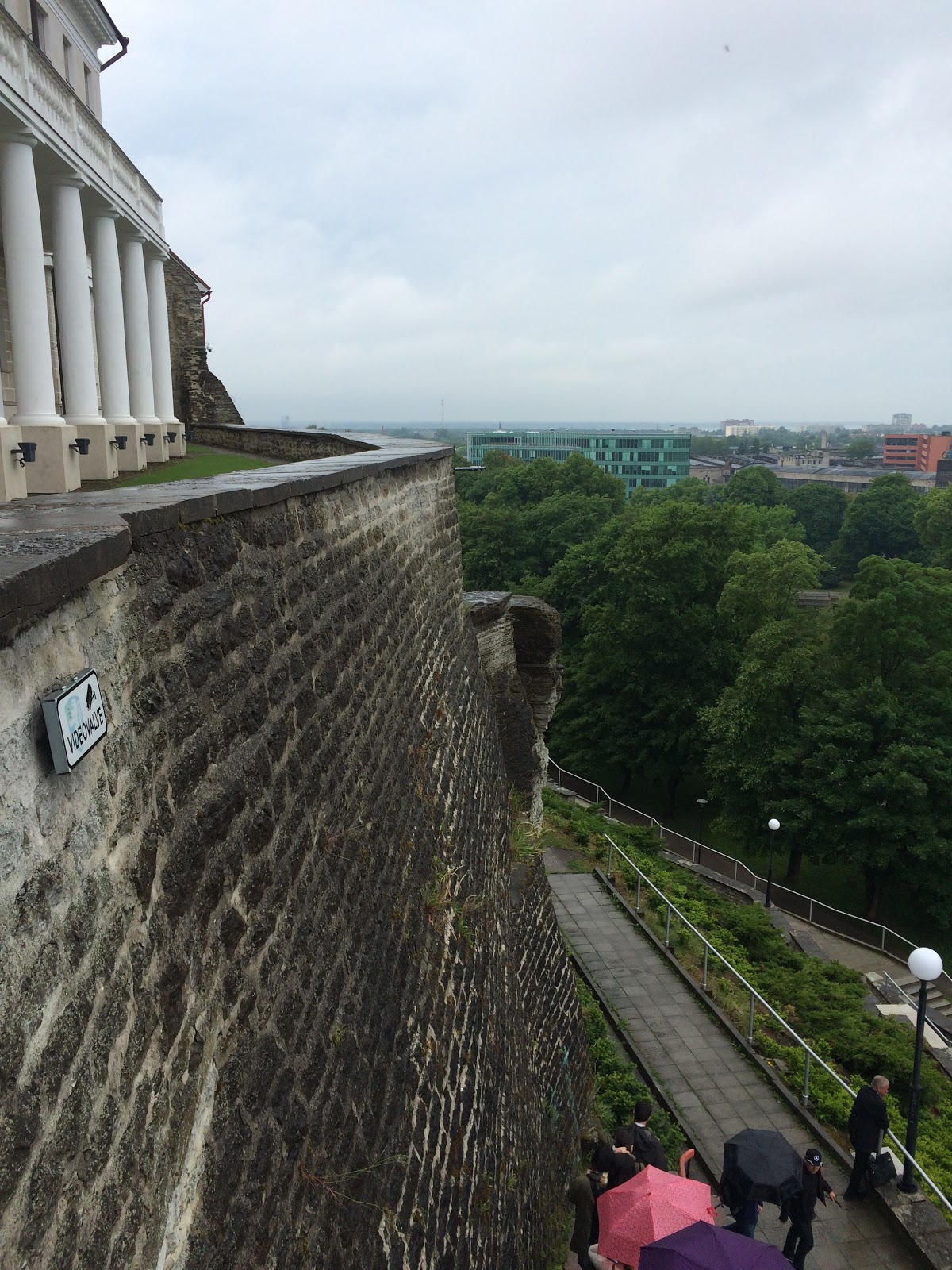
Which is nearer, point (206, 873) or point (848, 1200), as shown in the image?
point (206, 873)

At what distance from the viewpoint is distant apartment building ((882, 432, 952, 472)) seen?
16562cm

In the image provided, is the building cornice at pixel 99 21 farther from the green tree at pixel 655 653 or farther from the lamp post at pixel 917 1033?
the lamp post at pixel 917 1033

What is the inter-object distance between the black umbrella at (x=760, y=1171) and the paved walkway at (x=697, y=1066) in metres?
1.31

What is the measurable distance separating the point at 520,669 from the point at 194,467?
6.65m

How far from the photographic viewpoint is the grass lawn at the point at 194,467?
13.6 m

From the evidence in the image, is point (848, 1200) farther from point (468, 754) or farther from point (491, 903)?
point (468, 754)

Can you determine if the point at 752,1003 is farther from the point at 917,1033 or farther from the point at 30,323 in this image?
the point at 30,323

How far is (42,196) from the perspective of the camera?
45.7 ft

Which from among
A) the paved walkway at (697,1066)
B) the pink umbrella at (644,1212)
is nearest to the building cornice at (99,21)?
the paved walkway at (697,1066)

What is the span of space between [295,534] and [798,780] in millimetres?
20754

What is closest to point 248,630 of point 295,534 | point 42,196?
point 295,534

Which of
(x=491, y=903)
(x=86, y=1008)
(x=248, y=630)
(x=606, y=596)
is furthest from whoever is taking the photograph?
(x=606, y=596)

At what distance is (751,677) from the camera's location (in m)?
25.2

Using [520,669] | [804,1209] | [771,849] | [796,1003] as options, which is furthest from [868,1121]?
[771,849]
